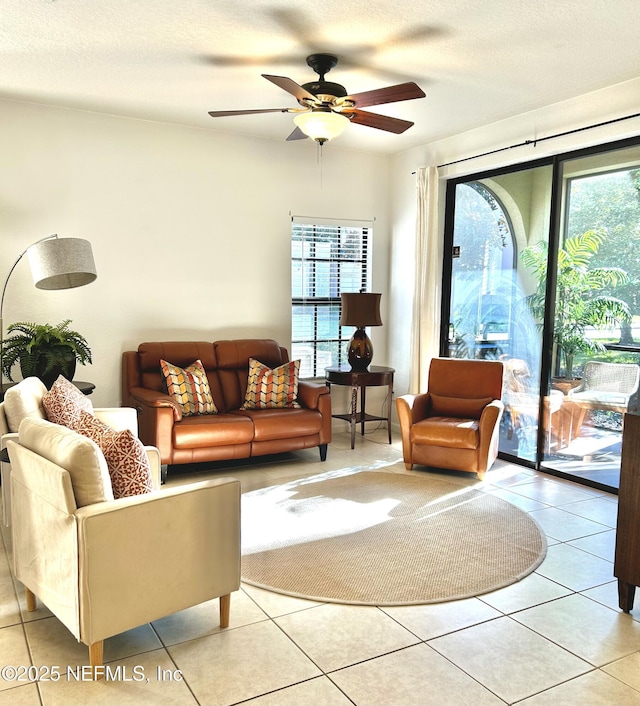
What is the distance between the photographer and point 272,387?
5254 millimetres

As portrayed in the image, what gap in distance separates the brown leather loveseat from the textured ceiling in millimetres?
1954

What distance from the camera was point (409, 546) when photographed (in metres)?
3.47

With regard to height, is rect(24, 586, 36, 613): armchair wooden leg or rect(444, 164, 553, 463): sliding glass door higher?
rect(444, 164, 553, 463): sliding glass door

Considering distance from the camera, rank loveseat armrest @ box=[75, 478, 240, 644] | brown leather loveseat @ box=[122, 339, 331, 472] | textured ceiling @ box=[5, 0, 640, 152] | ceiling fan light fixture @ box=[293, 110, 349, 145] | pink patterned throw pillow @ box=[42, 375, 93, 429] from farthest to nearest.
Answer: brown leather loveseat @ box=[122, 339, 331, 472]
ceiling fan light fixture @ box=[293, 110, 349, 145]
textured ceiling @ box=[5, 0, 640, 152]
pink patterned throw pillow @ box=[42, 375, 93, 429]
loveseat armrest @ box=[75, 478, 240, 644]

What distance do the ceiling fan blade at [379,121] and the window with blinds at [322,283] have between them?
6.74 ft

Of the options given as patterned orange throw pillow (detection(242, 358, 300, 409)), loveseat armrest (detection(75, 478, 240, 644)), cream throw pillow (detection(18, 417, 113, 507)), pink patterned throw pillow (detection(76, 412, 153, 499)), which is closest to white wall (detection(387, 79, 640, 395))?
patterned orange throw pillow (detection(242, 358, 300, 409))

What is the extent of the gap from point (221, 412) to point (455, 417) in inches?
74.8

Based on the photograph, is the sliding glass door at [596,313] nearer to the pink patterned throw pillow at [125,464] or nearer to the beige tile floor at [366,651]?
the beige tile floor at [366,651]

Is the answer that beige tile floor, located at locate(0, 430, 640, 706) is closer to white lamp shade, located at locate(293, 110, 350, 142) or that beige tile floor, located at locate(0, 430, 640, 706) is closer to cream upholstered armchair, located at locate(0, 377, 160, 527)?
cream upholstered armchair, located at locate(0, 377, 160, 527)

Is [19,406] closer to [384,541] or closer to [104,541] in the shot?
[104,541]

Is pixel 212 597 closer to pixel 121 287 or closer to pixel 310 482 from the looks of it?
pixel 310 482

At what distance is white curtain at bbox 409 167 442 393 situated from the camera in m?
5.86

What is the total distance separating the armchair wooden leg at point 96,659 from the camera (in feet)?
7.39

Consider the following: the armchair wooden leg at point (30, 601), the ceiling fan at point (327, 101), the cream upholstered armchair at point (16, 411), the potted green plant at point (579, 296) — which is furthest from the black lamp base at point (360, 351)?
the armchair wooden leg at point (30, 601)
